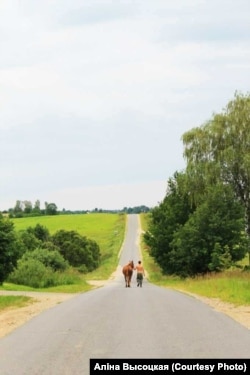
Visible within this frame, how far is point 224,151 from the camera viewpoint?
50.8 m

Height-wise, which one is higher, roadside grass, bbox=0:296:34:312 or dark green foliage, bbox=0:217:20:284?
dark green foliage, bbox=0:217:20:284

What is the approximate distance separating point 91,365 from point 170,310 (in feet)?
34.4

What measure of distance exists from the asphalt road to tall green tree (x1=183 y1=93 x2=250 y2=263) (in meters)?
31.7

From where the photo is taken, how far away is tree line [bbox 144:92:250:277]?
50.8 meters

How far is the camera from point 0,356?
11.6 m

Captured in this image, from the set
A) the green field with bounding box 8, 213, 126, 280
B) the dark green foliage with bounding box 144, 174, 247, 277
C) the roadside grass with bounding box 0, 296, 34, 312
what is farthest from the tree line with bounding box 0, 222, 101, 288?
the roadside grass with bounding box 0, 296, 34, 312

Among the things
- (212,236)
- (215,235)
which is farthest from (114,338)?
(215,235)

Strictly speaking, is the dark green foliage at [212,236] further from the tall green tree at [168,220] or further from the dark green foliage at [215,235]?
the tall green tree at [168,220]

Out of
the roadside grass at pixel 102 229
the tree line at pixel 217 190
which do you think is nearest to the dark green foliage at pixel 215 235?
the tree line at pixel 217 190

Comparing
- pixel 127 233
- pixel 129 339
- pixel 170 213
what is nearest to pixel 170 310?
pixel 129 339
